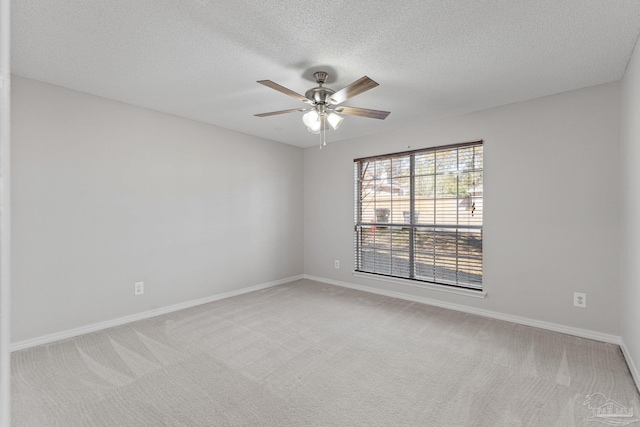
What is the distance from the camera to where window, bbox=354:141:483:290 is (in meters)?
3.68

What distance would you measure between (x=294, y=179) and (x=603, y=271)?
409 centimetres

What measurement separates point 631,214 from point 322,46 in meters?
2.67

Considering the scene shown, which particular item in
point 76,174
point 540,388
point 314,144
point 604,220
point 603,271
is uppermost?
point 314,144

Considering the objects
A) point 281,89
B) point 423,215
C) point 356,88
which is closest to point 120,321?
point 281,89

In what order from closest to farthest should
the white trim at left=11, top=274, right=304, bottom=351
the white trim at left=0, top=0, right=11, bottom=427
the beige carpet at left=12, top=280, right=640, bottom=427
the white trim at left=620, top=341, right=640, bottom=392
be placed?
1. the white trim at left=0, top=0, right=11, bottom=427
2. the beige carpet at left=12, top=280, right=640, bottom=427
3. the white trim at left=620, top=341, right=640, bottom=392
4. the white trim at left=11, top=274, right=304, bottom=351

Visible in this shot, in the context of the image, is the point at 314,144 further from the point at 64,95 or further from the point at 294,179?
the point at 64,95

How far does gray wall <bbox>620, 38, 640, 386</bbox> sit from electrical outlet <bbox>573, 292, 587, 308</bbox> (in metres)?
0.26

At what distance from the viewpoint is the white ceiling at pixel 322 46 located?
1.86m

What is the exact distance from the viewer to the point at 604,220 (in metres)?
2.84

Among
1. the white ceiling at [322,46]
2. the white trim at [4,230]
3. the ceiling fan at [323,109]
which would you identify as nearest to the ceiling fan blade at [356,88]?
the ceiling fan at [323,109]

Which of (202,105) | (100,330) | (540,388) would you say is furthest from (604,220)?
(100,330)

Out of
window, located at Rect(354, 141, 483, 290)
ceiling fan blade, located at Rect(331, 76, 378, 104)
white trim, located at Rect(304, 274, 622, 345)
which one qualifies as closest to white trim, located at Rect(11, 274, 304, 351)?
white trim, located at Rect(304, 274, 622, 345)

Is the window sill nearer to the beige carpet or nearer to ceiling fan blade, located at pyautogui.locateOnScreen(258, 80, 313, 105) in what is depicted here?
the beige carpet

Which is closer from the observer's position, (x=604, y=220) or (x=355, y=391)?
(x=355, y=391)
